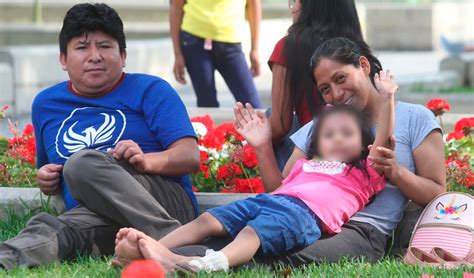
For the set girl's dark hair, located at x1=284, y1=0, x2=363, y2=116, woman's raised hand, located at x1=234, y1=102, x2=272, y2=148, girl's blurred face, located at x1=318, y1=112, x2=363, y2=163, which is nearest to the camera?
girl's blurred face, located at x1=318, y1=112, x2=363, y2=163

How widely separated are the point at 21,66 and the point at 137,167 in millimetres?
7895

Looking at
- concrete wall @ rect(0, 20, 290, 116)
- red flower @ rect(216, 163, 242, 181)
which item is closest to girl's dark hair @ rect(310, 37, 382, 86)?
red flower @ rect(216, 163, 242, 181)

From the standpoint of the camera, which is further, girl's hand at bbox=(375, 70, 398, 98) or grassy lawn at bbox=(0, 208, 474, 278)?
girl's hand at bbox=(375, 70, 398, 98)

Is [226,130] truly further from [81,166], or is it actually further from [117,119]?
[81,166]

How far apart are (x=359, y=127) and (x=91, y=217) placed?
1260 mm

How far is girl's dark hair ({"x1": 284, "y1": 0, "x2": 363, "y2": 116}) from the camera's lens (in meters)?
6.01

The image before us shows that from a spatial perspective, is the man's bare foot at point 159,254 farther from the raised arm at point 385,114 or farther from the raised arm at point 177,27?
the raised arm at point 177,27

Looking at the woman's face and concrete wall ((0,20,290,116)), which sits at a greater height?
the woman's face

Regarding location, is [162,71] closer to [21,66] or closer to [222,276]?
[21,66]

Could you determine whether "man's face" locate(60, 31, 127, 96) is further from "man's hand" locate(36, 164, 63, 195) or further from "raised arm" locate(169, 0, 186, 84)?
"raised arm" locate(169, 0, 186, 84)

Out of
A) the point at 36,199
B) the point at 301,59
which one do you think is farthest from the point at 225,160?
the point at 36,199

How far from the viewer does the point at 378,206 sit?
5.38 m

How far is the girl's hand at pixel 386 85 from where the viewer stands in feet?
16.9

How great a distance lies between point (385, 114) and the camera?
5164 millimetres
